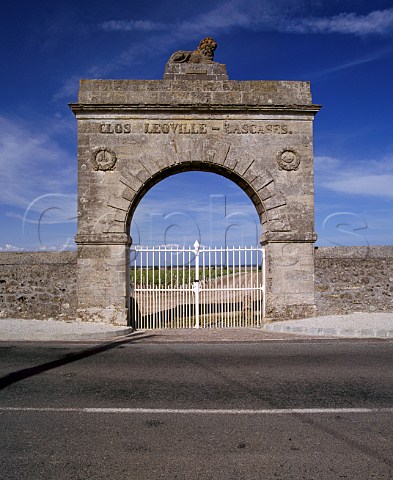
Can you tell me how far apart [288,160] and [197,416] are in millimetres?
8585

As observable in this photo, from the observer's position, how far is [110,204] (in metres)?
11.5

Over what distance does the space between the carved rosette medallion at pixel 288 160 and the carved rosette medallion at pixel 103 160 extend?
4.30m

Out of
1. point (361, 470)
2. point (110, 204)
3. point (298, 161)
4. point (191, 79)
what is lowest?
point (361, 470)

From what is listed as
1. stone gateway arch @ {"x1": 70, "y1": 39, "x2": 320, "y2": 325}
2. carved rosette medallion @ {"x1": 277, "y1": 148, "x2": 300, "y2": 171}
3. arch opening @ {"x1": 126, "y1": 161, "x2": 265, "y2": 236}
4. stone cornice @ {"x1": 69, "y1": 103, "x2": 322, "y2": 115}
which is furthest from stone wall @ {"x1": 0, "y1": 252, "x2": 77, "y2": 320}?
carved rosette medallion @ {"x1": 277, "y1": 148, "x2": 300, "y2": 171}

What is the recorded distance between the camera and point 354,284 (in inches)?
459

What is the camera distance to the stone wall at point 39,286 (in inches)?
449

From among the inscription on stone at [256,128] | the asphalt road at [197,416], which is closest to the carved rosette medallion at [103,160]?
the inscription on stone at [256,128]

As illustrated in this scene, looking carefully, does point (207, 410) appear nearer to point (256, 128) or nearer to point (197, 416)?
point (197, 416)

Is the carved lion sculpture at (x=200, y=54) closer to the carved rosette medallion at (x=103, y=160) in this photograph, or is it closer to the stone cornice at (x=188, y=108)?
the stone cornice at (x=188, y=108)

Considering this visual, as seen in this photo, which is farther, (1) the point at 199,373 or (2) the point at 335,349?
(2) the point at 335,349

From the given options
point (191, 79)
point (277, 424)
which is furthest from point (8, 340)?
point (191, 79)

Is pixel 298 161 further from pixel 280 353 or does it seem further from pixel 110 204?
pixel 280 353

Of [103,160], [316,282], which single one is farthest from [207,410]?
[103,160]

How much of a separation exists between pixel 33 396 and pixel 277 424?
9.19 ft
